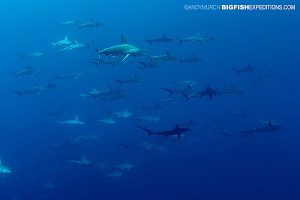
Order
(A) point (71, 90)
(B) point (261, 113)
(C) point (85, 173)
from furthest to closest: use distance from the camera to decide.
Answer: (A) point (71, 90) → (B) point (261, 113) → (C) point (85, 173)

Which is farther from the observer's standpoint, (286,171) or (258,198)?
(286,171)

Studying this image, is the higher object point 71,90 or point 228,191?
point 228,191

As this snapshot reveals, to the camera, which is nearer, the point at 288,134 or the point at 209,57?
the point at 288,134

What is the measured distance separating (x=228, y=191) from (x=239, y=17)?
3315 cm

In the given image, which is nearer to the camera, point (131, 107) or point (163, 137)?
point (163, 137)

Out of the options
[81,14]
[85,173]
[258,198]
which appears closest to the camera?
[258,198]

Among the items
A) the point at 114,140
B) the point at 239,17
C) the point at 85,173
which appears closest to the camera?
the point at 85,173

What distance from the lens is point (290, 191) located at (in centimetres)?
2242

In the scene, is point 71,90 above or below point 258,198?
below

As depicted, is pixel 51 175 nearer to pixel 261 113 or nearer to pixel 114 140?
pixel 114 140

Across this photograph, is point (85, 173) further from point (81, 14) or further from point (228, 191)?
point (81, 14)

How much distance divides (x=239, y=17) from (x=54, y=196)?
115 ft

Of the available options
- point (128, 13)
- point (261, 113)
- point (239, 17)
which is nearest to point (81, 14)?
point (128, 13)

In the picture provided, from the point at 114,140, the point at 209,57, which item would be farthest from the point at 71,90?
the point at 114,140
